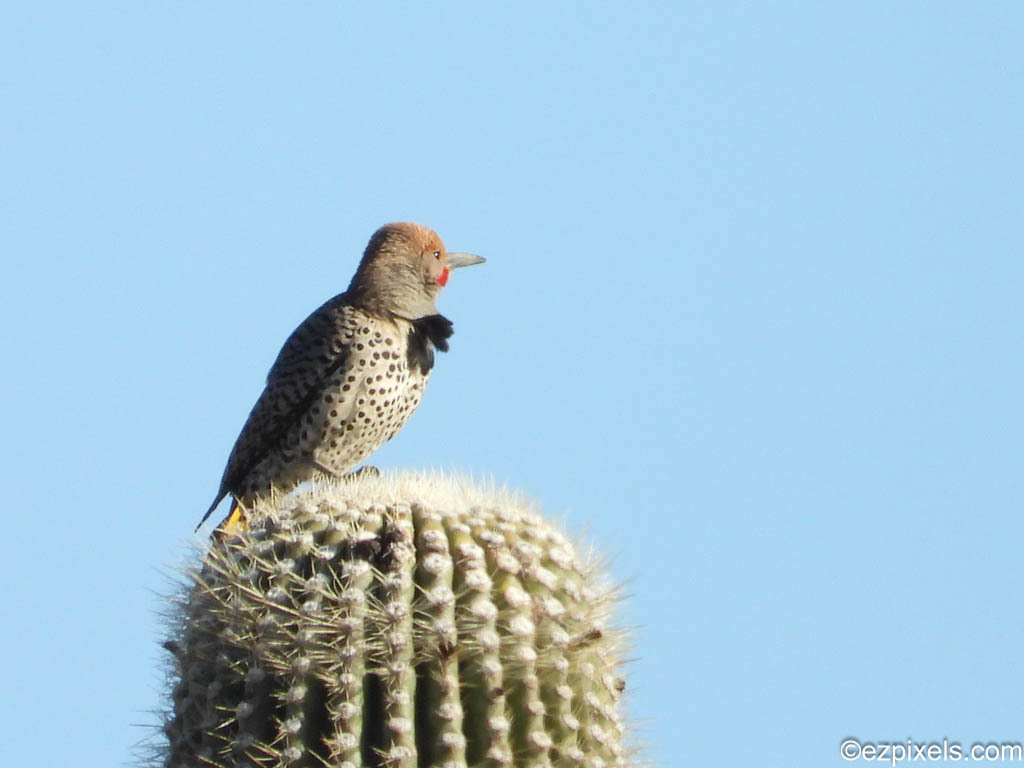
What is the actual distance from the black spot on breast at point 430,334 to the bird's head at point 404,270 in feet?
0.23

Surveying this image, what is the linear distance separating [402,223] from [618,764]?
454cm

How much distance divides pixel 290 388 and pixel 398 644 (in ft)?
13.3

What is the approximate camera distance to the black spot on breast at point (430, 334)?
778 centimetres

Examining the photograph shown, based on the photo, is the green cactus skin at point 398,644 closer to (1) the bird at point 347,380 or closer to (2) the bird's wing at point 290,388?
(1) the bird at point 347,380

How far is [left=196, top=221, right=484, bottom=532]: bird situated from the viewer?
756 cm

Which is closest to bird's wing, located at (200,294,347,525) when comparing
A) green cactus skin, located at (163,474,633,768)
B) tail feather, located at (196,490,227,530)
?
tail feather, located at (196,490,227,530)

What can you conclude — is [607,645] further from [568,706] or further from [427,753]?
[427,753]

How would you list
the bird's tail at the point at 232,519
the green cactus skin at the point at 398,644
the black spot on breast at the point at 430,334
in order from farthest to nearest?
the black spot on breast at the point at 430,334 → the bird's tail at the point at 232,519 → the green cactus skin at the point at 398,644

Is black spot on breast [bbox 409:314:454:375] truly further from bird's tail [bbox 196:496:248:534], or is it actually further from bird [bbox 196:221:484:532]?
bird's tail [bbox 196:496:248:534]

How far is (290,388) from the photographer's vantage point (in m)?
7.71

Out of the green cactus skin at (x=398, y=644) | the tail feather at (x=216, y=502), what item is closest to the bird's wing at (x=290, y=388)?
the tail feather at (x=216, y=502)

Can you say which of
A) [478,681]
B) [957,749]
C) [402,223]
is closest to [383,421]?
[402,223]

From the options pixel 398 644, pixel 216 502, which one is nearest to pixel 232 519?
pixel 216 502

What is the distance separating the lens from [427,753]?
147 inches
